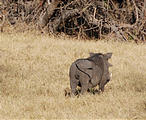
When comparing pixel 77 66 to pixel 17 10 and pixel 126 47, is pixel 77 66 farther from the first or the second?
pixel 17 10

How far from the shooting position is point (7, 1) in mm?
14078

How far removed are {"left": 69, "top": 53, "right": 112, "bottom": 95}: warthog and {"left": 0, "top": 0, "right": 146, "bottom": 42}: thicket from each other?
19.1ft

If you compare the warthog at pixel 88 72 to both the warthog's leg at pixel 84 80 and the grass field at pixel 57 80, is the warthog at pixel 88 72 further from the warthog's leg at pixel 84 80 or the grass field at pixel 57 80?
the grass field at pixel 57 80

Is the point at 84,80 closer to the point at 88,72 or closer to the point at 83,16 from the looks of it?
the point at 88,72

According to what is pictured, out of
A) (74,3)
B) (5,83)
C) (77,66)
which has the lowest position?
(5,83)

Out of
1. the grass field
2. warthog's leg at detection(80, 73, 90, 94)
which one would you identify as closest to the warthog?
warthog's leg at detection(80, 73, 90, 94)

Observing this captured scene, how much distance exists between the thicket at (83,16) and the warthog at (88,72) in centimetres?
584

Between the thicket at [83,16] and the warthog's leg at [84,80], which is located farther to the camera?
the thicket at [83,16]

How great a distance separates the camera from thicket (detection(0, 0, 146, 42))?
13070mm

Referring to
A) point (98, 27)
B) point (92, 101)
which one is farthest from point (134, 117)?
point (98, 27)

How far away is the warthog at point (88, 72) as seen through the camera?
20.9 ft

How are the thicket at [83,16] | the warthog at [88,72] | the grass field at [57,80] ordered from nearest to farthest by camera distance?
the grass field at [57,80] < the warthog at [88,72] < the thicket at [83,16]

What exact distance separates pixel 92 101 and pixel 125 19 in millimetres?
7650

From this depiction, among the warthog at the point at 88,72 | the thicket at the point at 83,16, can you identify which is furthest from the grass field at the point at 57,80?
the thicket at the point at 83,16
